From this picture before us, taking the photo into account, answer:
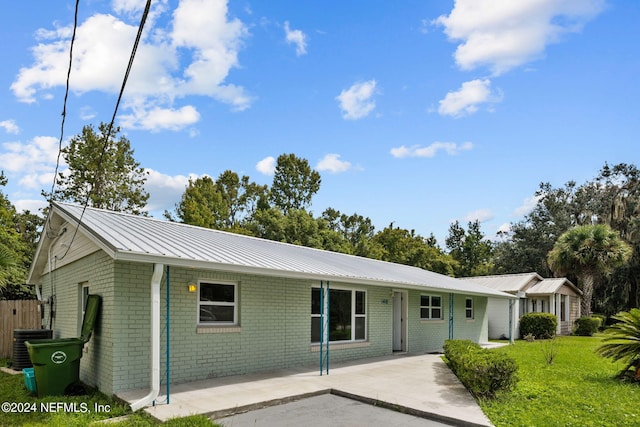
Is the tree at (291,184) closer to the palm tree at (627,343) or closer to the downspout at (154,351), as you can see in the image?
the palm tree at (627,343)

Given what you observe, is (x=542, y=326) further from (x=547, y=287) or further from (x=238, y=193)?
(x=238, y=193)

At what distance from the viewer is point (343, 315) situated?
45.4 ft

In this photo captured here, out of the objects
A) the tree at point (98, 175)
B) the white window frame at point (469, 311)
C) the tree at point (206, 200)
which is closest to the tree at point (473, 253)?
the tree at point (206, 200)

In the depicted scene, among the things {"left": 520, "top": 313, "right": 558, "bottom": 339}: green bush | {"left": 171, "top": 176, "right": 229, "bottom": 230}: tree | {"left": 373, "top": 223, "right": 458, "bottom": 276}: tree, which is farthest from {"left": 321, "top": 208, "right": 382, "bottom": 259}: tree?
{"left": 520, "top": 313, "right": 558, "bottom": 339}: green bush

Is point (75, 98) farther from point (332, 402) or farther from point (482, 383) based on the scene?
point (482, 383)

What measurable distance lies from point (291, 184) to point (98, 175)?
18177mm

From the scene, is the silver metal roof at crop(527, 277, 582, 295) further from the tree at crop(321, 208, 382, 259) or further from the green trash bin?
the green trash bin

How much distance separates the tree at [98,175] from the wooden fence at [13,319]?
1453 cm

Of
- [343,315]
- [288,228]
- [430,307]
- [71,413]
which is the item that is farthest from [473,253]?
[71,413]

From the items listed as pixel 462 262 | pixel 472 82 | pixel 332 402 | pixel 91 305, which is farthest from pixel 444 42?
pixel 462 262

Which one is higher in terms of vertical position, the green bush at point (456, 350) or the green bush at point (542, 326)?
the green bush at point (456, 350)

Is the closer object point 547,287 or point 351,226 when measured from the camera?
point 547,287

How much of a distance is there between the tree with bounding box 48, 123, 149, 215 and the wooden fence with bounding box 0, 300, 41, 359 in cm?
1453

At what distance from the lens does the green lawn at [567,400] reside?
7367mm
